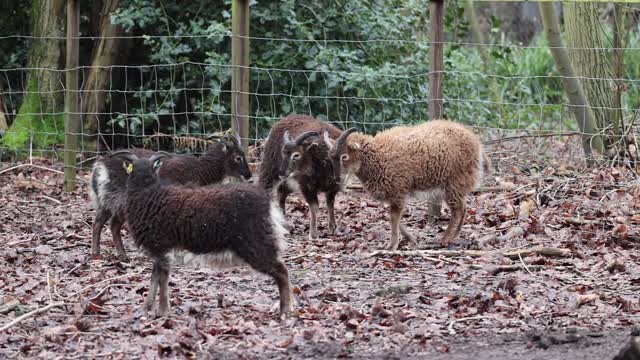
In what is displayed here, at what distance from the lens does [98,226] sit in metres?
8.93

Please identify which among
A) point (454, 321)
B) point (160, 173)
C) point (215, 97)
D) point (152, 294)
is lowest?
point (454, 321)

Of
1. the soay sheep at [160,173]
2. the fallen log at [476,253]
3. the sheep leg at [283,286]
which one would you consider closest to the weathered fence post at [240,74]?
the soay sheep at [160,173]

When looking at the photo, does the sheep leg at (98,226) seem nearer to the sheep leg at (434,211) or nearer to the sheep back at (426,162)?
the sheep back at (426,162)

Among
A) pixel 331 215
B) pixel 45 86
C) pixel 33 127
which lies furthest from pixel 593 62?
pixel 33 127

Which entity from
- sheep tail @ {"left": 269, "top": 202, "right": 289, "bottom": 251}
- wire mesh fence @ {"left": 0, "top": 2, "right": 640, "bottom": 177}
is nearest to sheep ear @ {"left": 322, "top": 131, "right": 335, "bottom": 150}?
wire mesh fence @ {"left": 0, "top": 2, "right": 640, "bottom": 177}

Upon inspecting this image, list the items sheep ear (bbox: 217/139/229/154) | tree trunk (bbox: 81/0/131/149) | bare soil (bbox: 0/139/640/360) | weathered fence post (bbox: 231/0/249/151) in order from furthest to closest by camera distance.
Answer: tree trunk (bbox: 81/0/131/149), weathered fence post (bbox: 231/0/249/151), sheep ear (bbox: 217/139/229/154), bare soil (bbox: 0/139/640/360)

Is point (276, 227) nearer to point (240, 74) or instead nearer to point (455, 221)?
point (455, 221)

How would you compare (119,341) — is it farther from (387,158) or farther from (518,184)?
(518,184)

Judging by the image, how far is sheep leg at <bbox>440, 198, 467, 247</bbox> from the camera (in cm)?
945

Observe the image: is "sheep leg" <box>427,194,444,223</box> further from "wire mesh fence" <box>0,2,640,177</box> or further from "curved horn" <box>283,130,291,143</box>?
"wire mesh fence" <box>0,2,640,177</box>

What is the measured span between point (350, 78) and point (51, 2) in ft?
14.1

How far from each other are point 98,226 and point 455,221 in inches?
132

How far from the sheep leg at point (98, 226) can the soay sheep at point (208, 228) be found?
72.8 inches

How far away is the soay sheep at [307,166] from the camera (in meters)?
10.0
